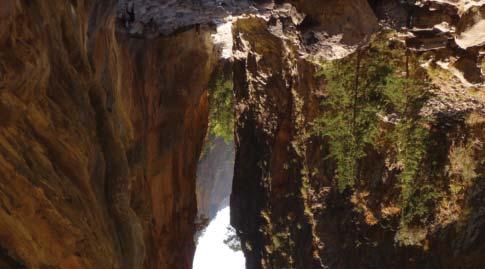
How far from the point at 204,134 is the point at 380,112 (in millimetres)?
4666

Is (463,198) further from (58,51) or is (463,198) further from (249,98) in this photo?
(58,51)

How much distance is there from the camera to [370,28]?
5.54 m

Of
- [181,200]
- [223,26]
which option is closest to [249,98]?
[223,26]

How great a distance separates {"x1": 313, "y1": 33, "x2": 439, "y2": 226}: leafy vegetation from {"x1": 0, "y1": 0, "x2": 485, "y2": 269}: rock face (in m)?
0.11

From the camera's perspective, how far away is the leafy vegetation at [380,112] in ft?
19.5

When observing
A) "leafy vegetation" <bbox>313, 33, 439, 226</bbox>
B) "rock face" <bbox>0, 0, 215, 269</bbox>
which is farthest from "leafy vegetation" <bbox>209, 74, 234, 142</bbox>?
"rock face" <bbox>0, 0, 215, 269</bbox>

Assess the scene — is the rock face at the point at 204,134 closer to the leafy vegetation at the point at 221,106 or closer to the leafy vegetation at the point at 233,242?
the leafy vegetation at the point at 221,106

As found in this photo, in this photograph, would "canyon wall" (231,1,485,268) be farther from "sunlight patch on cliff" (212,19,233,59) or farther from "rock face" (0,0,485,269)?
"sunlight patch on cliff" (212,19,233,59)

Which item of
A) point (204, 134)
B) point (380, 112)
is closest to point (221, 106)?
point (204, 134)

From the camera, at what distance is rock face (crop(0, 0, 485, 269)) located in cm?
275

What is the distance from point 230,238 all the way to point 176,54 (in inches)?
301

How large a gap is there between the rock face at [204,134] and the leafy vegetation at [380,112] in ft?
0.36

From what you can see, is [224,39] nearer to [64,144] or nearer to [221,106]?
[221,106]

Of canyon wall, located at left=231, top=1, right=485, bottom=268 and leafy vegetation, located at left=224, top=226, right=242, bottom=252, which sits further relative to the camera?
leafy vegetation, located at left=224, top=226, right=242, bottom=252
